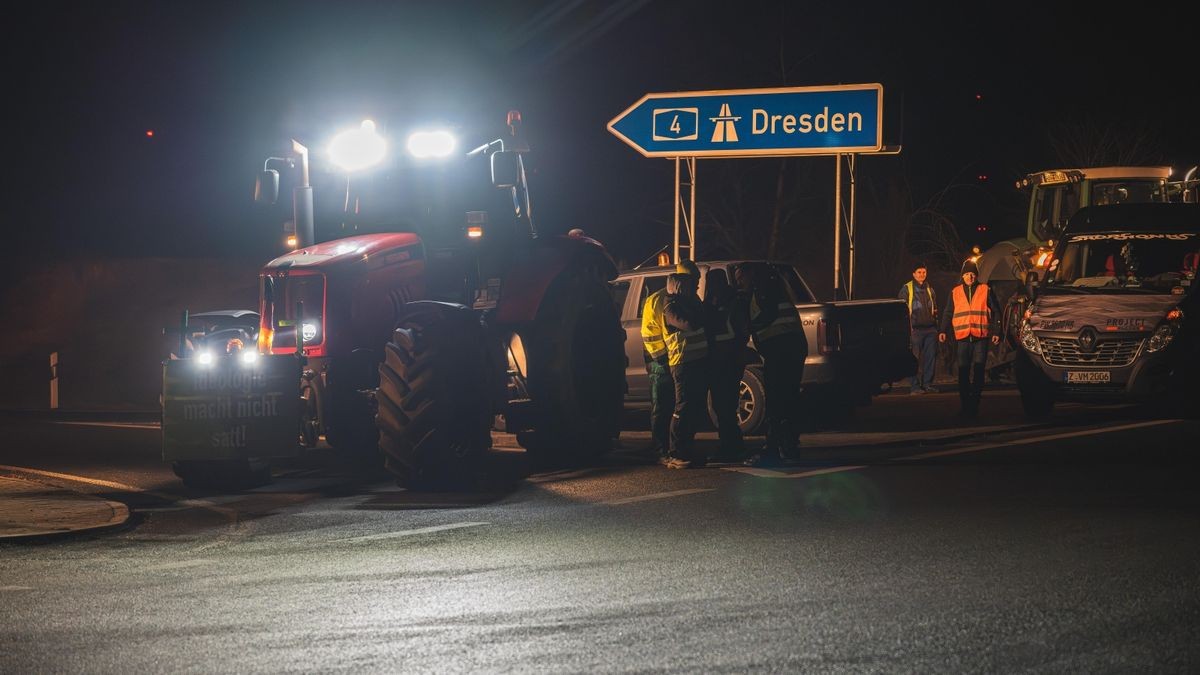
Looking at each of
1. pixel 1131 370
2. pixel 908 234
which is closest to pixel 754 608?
pixel 1131 370

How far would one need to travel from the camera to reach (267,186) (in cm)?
1267

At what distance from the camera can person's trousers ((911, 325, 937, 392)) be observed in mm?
21625

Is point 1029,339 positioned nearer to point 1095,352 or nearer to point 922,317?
point 1095,352

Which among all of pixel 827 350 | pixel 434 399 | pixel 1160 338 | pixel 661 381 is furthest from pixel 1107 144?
pixel 434 399

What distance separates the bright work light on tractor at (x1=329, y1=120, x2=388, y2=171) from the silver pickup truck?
4.78m

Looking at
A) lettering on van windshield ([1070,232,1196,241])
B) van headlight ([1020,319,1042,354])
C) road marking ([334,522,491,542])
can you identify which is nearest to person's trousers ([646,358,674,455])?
road marking ([334,522,491,542])

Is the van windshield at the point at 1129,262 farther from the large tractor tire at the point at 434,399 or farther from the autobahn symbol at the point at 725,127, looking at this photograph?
the large tractor tire at the point at 434,399

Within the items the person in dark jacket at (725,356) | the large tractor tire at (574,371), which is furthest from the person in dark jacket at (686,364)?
the large tractor tire at (574,371)

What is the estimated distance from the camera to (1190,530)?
9.03 m

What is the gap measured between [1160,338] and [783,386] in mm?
5641

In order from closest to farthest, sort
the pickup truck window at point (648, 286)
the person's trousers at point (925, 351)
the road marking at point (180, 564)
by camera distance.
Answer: the road marking at point (180, 564) < the pickup truck window at point (648, 286) < the person's trousers at point (925, 351)

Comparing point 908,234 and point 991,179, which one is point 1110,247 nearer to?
point 908,234

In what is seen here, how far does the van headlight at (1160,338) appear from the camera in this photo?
16.6 metres

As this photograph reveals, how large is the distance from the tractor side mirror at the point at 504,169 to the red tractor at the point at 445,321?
0.05ft
